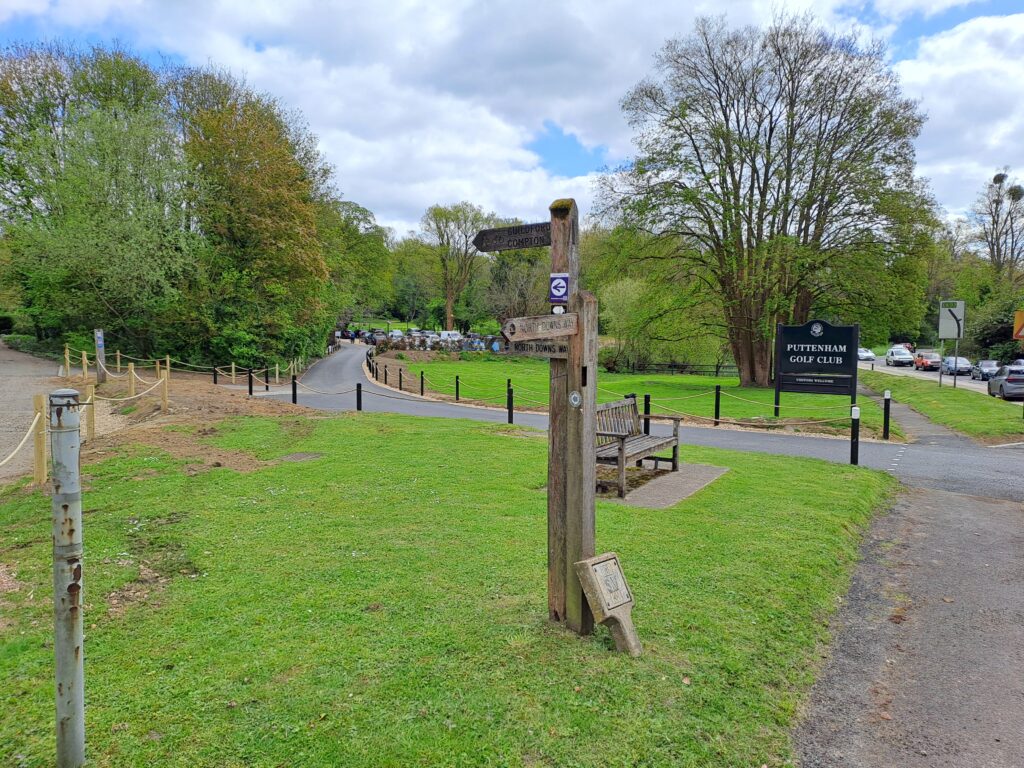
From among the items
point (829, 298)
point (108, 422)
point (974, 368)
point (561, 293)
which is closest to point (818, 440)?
point (561, 293)

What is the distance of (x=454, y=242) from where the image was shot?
76.2 metres

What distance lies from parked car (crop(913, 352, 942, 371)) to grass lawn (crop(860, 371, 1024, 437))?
59.8 feet

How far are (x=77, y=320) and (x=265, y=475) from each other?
103ft

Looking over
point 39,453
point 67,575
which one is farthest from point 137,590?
point 39,453

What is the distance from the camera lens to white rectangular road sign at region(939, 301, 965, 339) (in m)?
28.8

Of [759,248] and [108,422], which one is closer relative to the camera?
[108,422]

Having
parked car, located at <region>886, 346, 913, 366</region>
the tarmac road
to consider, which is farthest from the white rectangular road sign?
parked car, located at <region>886, 346, 913, 366</region>

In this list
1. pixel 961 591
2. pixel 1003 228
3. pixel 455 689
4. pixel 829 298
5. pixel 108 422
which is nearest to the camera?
pixel 455 689

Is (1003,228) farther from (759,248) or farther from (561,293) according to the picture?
(561,293)

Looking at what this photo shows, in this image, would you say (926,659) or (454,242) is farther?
(454,242)

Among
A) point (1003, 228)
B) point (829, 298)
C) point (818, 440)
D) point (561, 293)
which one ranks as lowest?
point (818, 440)

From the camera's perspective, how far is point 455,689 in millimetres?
3557

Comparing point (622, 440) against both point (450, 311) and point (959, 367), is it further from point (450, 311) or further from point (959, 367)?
point (450, 311)

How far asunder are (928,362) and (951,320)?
2139 centimetres
